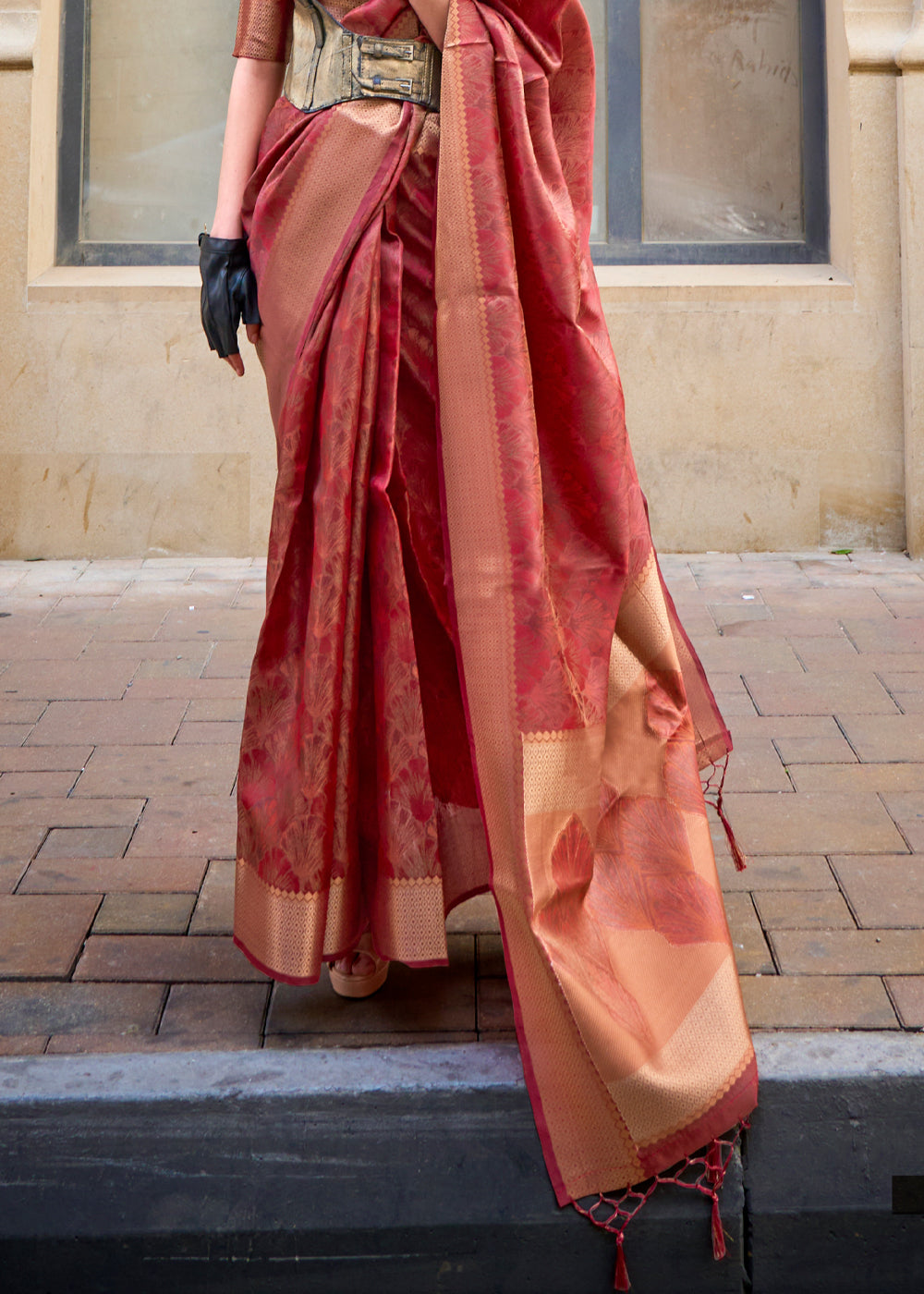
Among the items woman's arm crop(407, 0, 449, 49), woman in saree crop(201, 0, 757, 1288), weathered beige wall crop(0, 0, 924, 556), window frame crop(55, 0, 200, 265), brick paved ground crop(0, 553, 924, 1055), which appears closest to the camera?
woman in saree crop(201, 0, 757, 1288)

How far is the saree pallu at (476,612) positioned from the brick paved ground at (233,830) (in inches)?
8.0

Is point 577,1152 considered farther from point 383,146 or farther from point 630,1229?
point 383,146

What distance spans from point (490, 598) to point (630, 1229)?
838mm

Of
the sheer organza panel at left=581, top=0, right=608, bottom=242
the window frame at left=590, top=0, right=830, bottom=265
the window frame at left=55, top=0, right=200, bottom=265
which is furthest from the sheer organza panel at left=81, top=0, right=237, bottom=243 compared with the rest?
the window frame at left=590, top=0, right=830, bottom=265

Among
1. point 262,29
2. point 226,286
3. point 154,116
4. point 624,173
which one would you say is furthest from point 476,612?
point 154,116

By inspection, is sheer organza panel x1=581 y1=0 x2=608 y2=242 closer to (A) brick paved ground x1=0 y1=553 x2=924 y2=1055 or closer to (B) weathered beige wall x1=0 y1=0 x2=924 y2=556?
(B) weathered beige wall x1=0 y1=0 x2=924 y2=556

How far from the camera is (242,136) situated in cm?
191

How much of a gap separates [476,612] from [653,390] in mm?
3732

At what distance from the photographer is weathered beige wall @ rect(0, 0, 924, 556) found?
5.06 metres

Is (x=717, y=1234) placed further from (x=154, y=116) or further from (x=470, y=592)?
(x=154, y=116)

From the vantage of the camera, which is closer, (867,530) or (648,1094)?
(648,1094)

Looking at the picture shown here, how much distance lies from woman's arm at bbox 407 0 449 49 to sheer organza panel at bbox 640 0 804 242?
3948 mm

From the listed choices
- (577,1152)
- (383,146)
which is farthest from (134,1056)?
(383,146)

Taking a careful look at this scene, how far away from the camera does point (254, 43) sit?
1.91 meters
